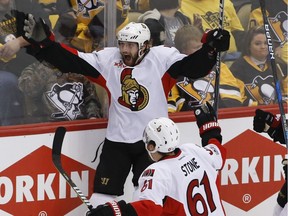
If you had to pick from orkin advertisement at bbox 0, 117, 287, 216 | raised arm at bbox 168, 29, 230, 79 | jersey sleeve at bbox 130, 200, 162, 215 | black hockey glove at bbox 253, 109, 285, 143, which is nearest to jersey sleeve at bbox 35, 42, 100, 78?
orkin advertisement at bbox 0, 117, 287, 216

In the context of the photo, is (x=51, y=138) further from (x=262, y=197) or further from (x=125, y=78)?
(x=262, y=197)

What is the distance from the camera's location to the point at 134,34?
627cm

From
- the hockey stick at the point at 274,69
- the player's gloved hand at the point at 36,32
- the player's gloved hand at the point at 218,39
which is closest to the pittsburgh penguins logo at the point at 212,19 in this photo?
the hockey stick at the point at 274,69

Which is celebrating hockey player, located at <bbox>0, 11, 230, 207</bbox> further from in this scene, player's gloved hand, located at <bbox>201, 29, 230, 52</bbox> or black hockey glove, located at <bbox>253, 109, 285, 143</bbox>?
black hockey glove, located at <bbox>253, 109, 285, 143</bbox>

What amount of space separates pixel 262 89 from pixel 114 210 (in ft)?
6.82

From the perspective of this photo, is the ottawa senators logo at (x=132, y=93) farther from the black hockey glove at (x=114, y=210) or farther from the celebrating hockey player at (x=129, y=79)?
the black hockey glove at (x=114, y=210)

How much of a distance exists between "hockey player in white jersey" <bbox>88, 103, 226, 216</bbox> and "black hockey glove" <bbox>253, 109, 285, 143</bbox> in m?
0.83

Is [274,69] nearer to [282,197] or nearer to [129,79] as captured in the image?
[282,197]

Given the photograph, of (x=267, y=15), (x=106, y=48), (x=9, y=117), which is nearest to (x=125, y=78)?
(x=106, y=48)

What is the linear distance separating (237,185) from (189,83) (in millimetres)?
709

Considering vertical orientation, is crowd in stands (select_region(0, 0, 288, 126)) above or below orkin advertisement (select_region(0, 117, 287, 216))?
above

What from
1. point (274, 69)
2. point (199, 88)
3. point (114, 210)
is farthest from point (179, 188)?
point (199, 88)

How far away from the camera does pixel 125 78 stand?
6375 mm

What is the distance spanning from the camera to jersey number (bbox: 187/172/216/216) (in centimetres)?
539
